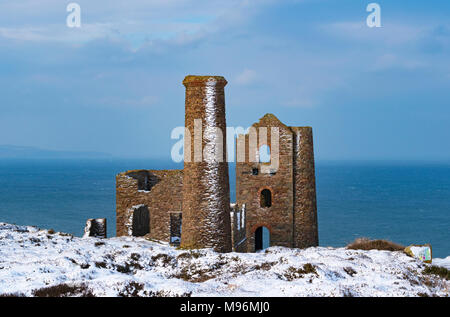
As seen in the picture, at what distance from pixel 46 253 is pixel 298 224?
17845mm

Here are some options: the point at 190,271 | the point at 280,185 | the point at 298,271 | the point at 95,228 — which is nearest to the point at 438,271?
the point at 298,271

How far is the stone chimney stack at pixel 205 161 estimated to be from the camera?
77.3ft

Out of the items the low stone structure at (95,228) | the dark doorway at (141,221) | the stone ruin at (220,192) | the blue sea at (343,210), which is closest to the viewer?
the stone ruin at (220,192)

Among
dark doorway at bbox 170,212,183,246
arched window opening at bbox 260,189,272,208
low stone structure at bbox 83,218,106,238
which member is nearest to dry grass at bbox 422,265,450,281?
dark doorway at bbox 170,212,183,246

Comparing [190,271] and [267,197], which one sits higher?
[267,197]

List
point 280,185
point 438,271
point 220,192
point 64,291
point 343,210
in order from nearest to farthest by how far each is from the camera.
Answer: point 64,291
point 438,271
point 220,192
point 280,185
point 343,210

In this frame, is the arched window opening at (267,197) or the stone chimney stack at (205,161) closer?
the stone chimney stack at (205,161)

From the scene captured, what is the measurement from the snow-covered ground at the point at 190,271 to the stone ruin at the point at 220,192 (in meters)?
2.60

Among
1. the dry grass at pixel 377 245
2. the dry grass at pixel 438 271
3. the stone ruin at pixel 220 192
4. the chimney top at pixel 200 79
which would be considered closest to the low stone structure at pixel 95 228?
the stone ruin at pixel 220 192

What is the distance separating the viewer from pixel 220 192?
78.0 ft

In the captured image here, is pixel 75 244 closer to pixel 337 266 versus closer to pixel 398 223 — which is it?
pixel 337 266

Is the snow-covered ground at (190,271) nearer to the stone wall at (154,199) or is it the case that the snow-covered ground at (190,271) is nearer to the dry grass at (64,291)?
A: the dry grass at (64,291)

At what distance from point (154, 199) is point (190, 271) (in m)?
11.0

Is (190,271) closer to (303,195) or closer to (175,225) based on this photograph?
(175,225)
